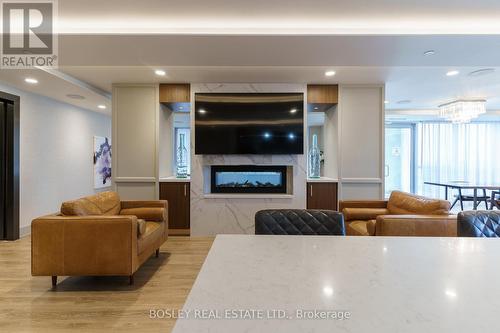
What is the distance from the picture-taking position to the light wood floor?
2043 millimetres

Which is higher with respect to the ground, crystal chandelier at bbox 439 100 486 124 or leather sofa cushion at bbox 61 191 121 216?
crystal chandelier at bbox 439 100 486 124

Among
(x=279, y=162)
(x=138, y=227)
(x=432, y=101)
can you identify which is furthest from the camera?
(x=432, y=101)

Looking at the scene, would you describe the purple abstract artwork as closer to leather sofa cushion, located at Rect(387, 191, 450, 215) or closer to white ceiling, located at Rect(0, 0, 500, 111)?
white ceiling, located at Rect(0, 0, 500, 111)

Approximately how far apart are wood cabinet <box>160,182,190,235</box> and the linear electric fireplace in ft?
1.58

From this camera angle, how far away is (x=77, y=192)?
5.82 meters

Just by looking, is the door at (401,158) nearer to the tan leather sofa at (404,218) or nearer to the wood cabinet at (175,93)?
the tan leather sofa at (404,218)

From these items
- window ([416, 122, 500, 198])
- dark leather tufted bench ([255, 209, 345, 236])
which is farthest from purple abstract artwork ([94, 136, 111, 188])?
window ([416, 122, 500, 198])

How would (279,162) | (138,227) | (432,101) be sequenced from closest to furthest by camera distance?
(138,227) → (279,162) → (432,101)

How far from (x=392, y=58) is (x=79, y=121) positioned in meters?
5.98

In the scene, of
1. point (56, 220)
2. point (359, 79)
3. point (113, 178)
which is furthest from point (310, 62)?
point (113, 178)

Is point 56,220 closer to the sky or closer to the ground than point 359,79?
closer to the ground

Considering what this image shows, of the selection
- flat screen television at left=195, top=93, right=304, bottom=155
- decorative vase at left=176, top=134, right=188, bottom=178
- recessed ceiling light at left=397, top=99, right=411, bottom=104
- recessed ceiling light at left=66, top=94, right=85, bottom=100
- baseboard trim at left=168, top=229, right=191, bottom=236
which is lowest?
baseboard trim at left=168, top=229, right=191, bottom=236

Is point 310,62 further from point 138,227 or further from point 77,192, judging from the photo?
point 77,192

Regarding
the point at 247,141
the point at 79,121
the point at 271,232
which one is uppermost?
the point at 79,121
